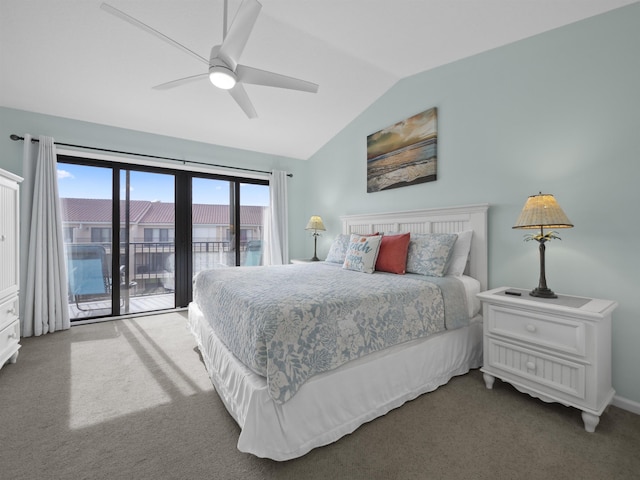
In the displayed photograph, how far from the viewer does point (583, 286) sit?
200 centimetres

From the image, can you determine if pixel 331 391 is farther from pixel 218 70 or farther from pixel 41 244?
pixel 41 244

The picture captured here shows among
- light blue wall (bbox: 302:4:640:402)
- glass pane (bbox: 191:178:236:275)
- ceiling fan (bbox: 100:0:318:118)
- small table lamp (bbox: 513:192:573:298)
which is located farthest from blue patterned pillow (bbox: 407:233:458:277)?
glass pane (bbox: 191:178:236:275)

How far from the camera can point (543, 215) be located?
5.90ft

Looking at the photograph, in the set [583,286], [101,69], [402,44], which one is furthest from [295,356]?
[101,69]

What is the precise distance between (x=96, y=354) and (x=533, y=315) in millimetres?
3527

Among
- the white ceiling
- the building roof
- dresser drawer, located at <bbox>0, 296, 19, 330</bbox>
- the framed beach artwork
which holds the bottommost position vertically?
dresser drawer, located at <bbox>0, 296, 19, 330</bbox>

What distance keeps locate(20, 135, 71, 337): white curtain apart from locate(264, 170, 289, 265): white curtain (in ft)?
8.61

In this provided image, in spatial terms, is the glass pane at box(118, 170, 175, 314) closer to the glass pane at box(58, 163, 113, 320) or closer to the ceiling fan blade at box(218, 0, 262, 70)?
the glass pane at box(58, 163, 113, 320)

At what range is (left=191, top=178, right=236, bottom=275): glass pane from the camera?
4.32m

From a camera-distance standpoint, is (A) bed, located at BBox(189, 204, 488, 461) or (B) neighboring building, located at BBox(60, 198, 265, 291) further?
(B) neighboring building, located at BBox(60, 198, 265, 291)

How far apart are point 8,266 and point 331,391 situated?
9.30 ft

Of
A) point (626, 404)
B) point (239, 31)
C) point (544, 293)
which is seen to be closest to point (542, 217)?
point (544, 293)

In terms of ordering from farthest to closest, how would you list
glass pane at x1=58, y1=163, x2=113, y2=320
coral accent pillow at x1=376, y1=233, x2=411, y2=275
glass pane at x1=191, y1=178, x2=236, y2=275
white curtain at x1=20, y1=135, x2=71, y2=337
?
glass pane at x1=191, y1=178, x2=236, y2=275, glass pane at x1=58, y1=163, x2=113, y2=320, white curtain at x1=20, y1=135, x2=71, y2=337, coral accent pillow at x1=376, y1=233, x2=411, y2=275

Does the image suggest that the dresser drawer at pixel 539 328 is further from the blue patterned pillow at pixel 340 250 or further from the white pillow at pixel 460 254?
the blue patterned pillow at pixel 340 250
